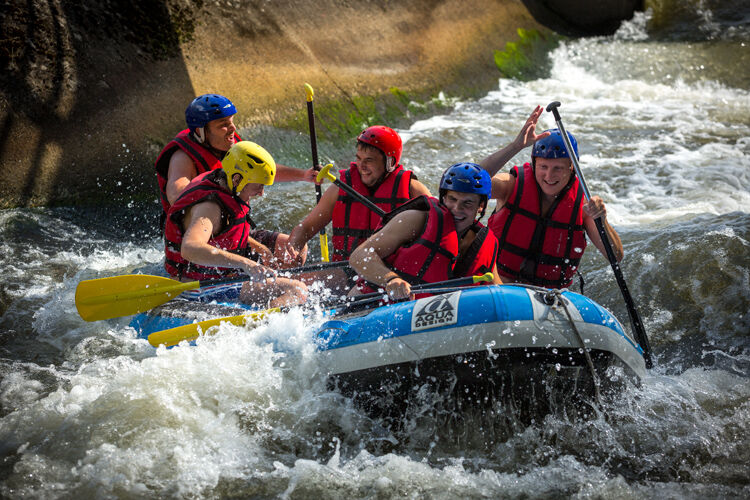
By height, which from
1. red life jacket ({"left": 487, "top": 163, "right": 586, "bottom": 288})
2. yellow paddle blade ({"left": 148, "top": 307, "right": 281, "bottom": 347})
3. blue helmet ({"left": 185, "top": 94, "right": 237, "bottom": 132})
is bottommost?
yellow paddle blade ({"left": 148, "top": 307, "right": 281, "bottom": 347})

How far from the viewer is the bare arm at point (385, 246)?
13.7ft

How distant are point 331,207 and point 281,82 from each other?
4382mm

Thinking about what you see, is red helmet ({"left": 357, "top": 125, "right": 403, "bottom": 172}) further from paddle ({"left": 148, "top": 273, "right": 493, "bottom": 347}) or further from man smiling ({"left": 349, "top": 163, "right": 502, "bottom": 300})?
paddle ({"left": 148, "top": 273, "right": 493, "bottom": 347})

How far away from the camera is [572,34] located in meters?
14.9

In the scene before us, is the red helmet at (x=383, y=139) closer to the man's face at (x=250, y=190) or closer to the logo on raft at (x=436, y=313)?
the man's face at (x=250, y=190)

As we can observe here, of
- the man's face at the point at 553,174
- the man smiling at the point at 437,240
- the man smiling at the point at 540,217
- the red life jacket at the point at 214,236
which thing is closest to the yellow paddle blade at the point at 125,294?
the red life jacket at the point at 214,236

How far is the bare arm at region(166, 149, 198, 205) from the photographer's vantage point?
17.7 feet

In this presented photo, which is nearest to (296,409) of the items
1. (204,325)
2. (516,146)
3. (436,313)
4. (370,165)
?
(204,325)

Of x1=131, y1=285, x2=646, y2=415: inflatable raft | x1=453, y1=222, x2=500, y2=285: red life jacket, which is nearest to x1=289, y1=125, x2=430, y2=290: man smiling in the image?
x1=453, y1=222, x2=500, y2=285: red life jacket

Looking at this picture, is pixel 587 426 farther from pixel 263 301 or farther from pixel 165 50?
pixel 165 50

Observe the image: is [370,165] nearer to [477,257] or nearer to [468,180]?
[468,180]

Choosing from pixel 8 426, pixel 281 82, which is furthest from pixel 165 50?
pixel 8 426

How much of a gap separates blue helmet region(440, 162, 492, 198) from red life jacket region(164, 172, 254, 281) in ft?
4.84

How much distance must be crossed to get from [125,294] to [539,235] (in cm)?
277
